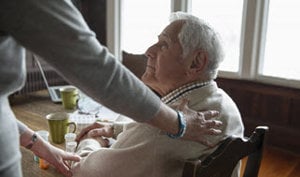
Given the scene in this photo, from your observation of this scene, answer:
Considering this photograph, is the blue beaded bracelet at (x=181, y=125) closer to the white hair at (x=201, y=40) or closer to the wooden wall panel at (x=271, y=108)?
the white hair at (x=201, y=40)

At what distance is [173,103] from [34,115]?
0.91 metres

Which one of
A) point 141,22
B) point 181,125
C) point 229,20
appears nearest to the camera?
point 181,125

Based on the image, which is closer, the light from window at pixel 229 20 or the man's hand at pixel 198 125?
the man's hand at pixel 198 125

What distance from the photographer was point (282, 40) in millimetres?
2992

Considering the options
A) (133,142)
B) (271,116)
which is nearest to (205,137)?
(133,142)

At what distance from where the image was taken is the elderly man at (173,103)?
105cm

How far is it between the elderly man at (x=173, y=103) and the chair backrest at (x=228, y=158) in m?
0.09

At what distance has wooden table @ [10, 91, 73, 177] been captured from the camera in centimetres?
114

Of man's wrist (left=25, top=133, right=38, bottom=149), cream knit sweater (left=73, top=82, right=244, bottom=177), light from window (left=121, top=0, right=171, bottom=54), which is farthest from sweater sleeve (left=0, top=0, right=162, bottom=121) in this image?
light from window (left=121, top=0, right=171, bottom=54)

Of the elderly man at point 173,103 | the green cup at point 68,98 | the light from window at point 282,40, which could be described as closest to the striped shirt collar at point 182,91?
the elderly man at point 173,103

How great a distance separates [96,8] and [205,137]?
3496 mm

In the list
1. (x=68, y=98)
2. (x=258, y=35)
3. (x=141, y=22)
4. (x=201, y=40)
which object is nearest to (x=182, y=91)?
(x=201, y=40)

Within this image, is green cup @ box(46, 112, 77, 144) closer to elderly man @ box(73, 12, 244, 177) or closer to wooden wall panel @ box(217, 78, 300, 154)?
elderly man @ box(73, 12, 244, 177)

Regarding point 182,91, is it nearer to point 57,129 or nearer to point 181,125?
point 181,125
